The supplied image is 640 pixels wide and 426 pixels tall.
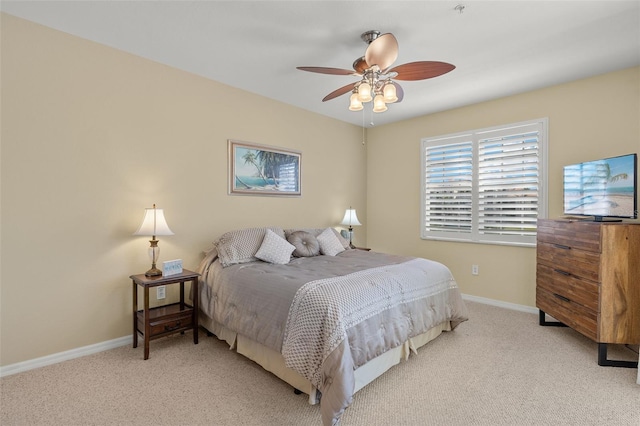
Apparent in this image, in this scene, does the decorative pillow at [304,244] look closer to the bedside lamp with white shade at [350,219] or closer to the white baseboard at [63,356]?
the bedside lamp with white shade at [350,219]

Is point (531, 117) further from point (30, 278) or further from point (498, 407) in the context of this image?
point (30, 278)

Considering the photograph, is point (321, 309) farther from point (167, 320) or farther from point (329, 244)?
point (329, 244)

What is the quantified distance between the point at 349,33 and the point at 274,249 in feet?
6.64

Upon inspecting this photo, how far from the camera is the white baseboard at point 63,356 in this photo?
90.0 inches

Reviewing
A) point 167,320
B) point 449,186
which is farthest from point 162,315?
point 449,186

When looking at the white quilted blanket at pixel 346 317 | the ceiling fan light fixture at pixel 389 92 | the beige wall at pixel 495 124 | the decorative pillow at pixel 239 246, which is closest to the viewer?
the white quilted blanket at pixel 346 317

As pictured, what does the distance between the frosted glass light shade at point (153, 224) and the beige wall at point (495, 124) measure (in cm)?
338

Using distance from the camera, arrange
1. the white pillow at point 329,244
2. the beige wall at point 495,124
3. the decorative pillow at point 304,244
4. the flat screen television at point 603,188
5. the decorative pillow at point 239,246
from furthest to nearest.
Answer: the white pillow at point 329,244 → the decorative pillow at point 304,244 → the beige wall at point 495,124 → the decorative pillow at point 239,246 → the flat screen television at point 603,188

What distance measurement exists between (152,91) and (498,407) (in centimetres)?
376

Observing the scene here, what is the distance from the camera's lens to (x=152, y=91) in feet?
9.71

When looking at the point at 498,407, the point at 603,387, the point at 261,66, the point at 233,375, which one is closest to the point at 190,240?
the point at 233,375

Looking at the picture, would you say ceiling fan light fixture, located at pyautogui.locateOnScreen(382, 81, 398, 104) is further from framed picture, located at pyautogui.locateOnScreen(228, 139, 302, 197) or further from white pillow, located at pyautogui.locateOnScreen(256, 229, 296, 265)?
framed picture, located at pyautogui.locateOnScreen(228, 139, 302, 197)

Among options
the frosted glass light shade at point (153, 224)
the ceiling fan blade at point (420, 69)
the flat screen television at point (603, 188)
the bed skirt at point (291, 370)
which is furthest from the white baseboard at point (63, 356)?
the flat screen television at point (603, 188)

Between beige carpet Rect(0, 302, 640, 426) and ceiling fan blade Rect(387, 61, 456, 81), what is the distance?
2.21 meters
